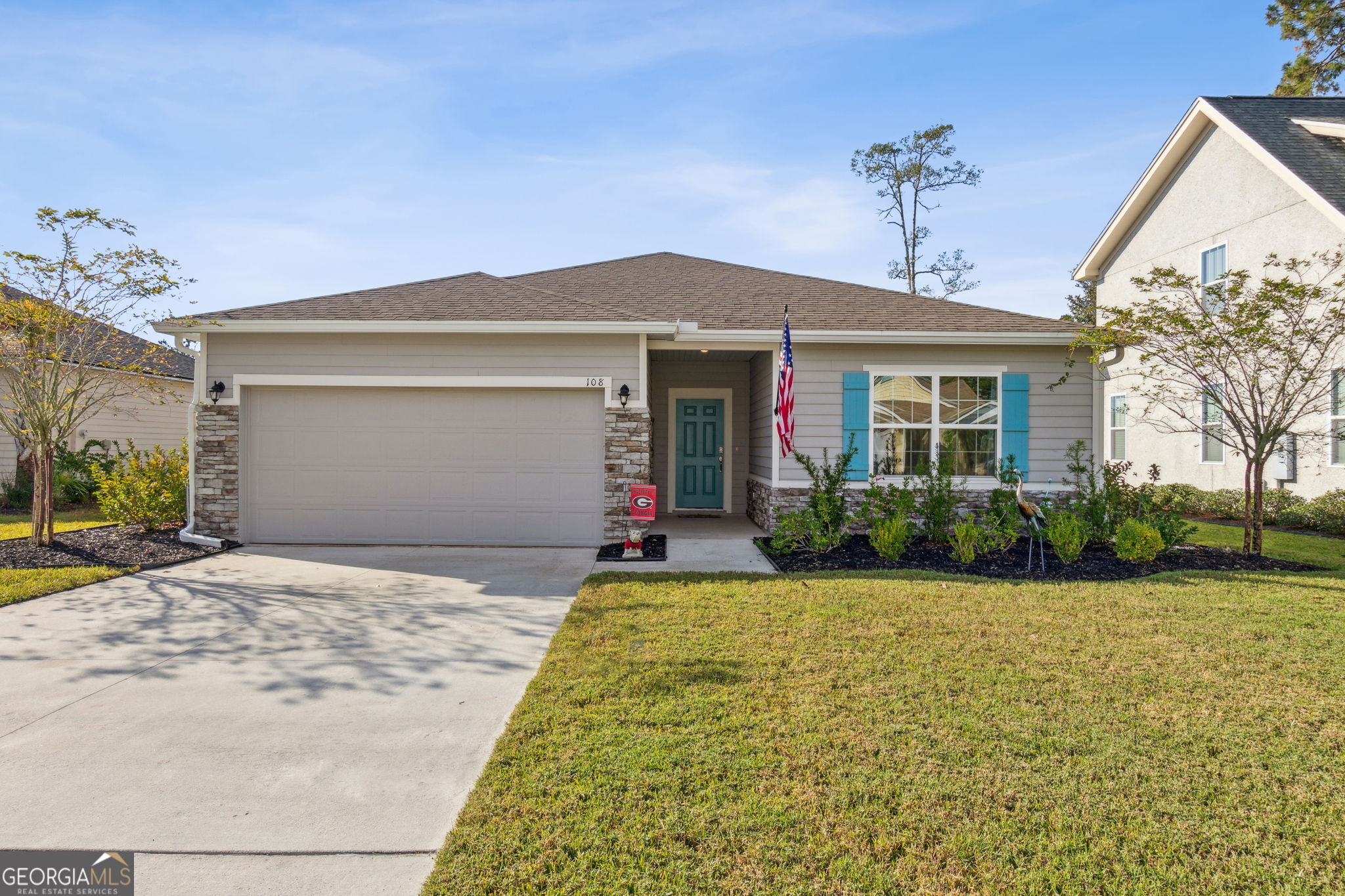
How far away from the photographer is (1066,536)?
711cm

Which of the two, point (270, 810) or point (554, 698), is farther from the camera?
point (554, 698)

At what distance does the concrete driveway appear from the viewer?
2.33m

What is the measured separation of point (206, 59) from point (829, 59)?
7803 millimetres

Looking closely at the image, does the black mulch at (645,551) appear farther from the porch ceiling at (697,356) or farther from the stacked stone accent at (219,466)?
the stacked stone accent at (219,466)

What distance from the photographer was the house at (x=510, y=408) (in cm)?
835

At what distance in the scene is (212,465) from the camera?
843 centimetres

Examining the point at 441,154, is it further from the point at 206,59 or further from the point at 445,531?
the point at 445,531

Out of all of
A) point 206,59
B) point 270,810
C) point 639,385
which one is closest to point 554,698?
point 270,810

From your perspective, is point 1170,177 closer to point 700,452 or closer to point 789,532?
point 700,452

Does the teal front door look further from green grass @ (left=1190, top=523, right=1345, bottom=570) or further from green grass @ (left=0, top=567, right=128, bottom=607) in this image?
green grass @ (left=0, top=567, right=128, bottom=607)

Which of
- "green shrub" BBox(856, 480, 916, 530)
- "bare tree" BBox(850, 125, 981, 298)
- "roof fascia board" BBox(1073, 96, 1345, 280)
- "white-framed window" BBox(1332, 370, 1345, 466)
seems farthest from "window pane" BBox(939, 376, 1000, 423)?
"bare tree" BBox(850, 125, 981, 298)

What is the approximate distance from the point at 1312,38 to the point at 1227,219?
25.7 feet

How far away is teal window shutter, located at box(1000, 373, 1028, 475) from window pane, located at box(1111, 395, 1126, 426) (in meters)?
5.87

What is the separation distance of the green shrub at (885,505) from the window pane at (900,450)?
0.50 metres
